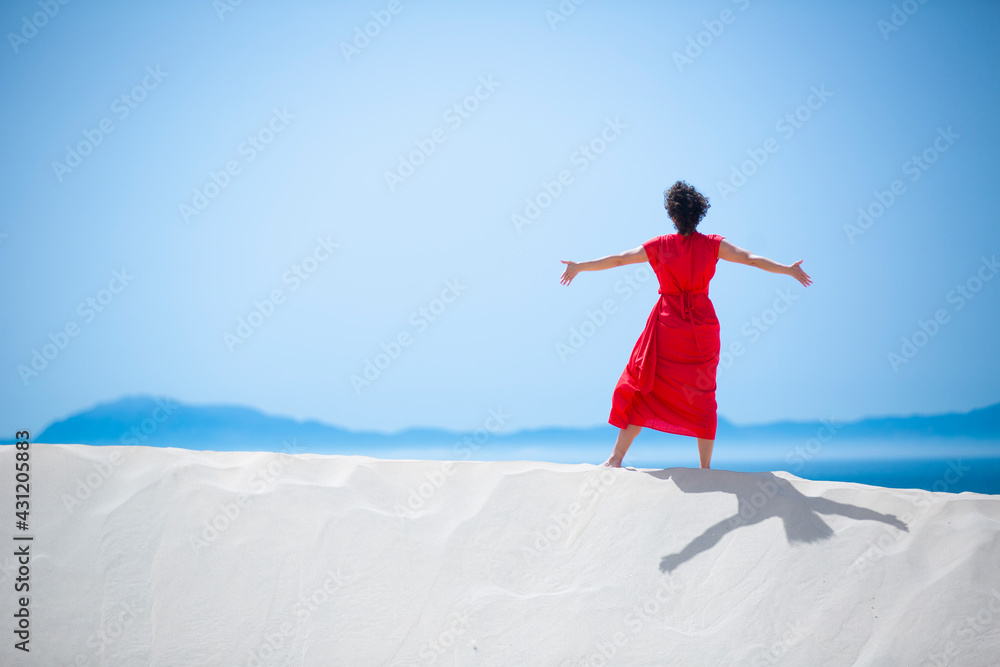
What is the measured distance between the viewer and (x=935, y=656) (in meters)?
2.22

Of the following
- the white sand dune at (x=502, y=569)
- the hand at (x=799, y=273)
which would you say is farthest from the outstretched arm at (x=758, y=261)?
the white sand dune at (x=502, y=569)

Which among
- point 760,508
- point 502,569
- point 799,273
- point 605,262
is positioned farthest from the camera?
point 605,262

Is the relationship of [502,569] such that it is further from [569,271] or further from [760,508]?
[569,271]

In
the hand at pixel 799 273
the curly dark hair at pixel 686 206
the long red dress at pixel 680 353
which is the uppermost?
the curly dark hair at pixel 686 206

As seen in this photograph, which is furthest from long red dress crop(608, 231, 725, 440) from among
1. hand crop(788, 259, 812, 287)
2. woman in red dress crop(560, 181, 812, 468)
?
hand crop(788, 259, 812, 287)

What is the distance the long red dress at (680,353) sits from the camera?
142 inches

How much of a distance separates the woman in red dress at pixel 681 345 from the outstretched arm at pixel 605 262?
23 mm

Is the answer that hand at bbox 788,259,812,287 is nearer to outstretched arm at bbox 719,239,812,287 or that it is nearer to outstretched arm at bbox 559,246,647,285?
outstretched arm at bbox 719,239,812,287

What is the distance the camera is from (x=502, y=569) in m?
2.77

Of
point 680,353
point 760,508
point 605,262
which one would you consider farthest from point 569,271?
point 760,508

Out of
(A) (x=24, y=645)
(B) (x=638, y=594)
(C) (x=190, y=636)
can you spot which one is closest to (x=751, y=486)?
(B) (x=638, y=594)

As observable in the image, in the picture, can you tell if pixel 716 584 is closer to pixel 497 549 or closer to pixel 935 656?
pixel 935 656

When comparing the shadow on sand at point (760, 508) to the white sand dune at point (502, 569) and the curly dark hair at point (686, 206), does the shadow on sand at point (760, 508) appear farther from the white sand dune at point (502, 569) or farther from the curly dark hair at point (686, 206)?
the curly dark hair at point (686, 206)

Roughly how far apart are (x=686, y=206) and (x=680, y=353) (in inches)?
32.2
